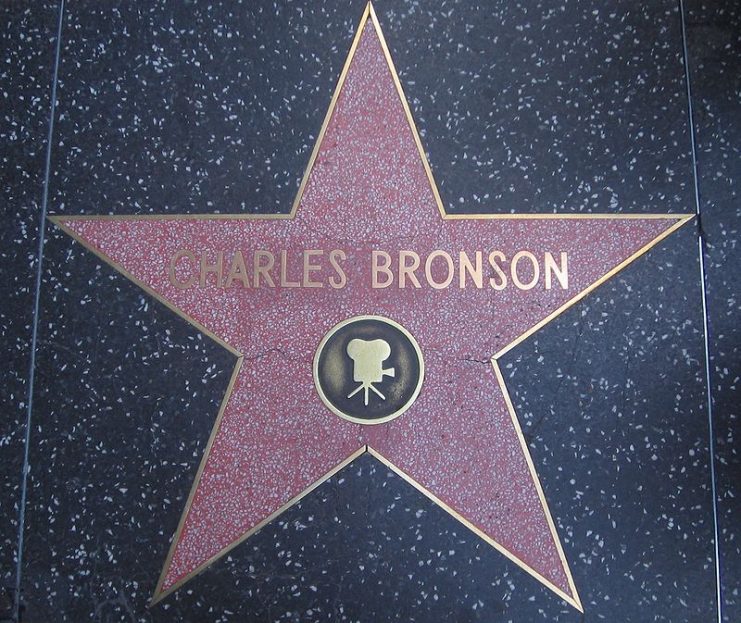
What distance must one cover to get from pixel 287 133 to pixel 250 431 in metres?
0.52

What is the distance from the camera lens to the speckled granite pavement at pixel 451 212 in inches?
40.0

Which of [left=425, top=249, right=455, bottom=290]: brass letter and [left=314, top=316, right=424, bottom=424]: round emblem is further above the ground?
[left=425, top=249, right=455, bottom=290]: brass letter

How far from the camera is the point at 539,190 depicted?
1073mm

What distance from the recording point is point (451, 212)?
107 cm

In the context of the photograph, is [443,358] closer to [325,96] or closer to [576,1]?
[325,96]

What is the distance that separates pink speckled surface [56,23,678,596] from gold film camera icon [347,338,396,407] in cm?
6

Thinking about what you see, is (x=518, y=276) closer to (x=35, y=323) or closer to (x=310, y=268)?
(x=310, y=268)

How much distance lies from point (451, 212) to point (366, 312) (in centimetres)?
23

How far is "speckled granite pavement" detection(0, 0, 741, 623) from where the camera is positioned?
1017mm

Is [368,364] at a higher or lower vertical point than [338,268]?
lower

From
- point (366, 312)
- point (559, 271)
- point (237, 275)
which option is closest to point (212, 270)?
point (237, 275)

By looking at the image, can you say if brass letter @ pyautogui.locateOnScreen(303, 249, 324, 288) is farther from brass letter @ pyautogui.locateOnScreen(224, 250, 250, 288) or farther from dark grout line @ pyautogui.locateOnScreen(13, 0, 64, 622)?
dark grout line @ pyautogui.locateOnScreen(13, 0, 64, 622)

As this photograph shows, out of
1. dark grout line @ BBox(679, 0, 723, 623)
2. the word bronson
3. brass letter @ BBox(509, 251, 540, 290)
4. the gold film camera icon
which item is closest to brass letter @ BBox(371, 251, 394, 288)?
the word bronson

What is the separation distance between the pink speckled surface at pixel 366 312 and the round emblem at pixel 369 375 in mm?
18
